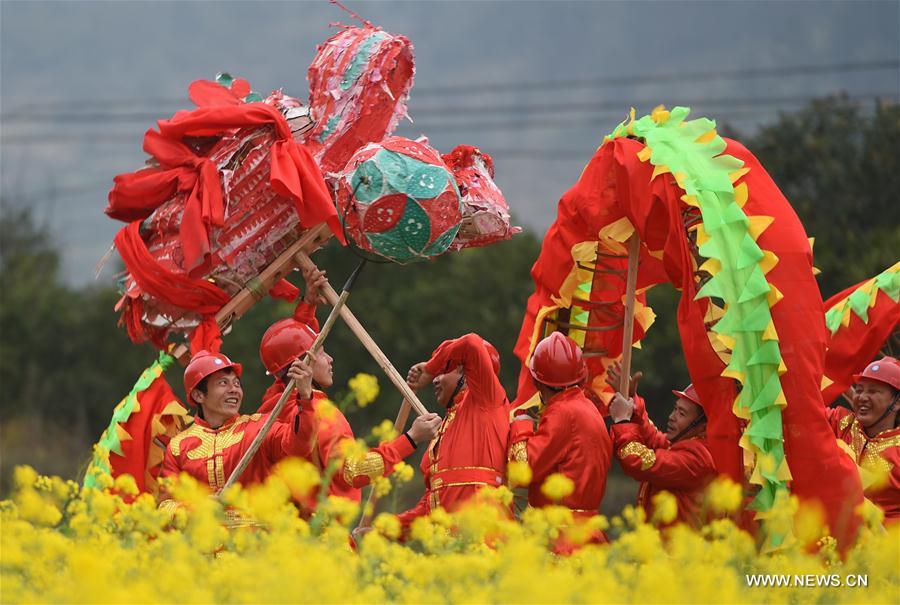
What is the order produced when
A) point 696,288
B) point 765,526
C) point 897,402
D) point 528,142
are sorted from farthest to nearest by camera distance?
point 528,142, point 897,402, point 696,288, point 765,526

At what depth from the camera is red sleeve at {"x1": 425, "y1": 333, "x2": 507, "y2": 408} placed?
6.85m

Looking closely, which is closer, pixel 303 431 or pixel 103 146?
pixel 303 431

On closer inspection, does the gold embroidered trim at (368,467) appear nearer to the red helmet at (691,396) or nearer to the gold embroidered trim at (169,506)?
the gold embroidered trim at (169,506)

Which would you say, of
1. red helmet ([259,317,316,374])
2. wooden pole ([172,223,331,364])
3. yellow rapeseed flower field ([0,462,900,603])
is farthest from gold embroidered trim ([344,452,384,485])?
wooden pole ([172,223,331,364])

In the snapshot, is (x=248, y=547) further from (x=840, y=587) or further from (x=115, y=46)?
(x=115, y=46)

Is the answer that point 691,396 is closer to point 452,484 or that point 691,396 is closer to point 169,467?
point 452,484

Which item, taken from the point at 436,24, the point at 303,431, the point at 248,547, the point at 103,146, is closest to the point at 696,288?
the point at 303,431

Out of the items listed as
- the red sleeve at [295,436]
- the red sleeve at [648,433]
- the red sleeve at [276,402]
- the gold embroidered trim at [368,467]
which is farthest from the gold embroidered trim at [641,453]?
the red sleeve at [276,402]

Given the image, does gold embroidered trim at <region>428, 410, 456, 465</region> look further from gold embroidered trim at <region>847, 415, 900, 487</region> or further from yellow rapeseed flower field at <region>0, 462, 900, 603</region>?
gold embroidered trim at <region>847, 415, 900, 487</region>

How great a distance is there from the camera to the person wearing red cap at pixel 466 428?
688cm

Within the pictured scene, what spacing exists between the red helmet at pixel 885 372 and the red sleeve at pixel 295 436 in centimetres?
304

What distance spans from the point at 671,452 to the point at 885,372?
143cm

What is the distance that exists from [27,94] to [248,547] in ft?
407

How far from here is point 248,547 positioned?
18.4ft
